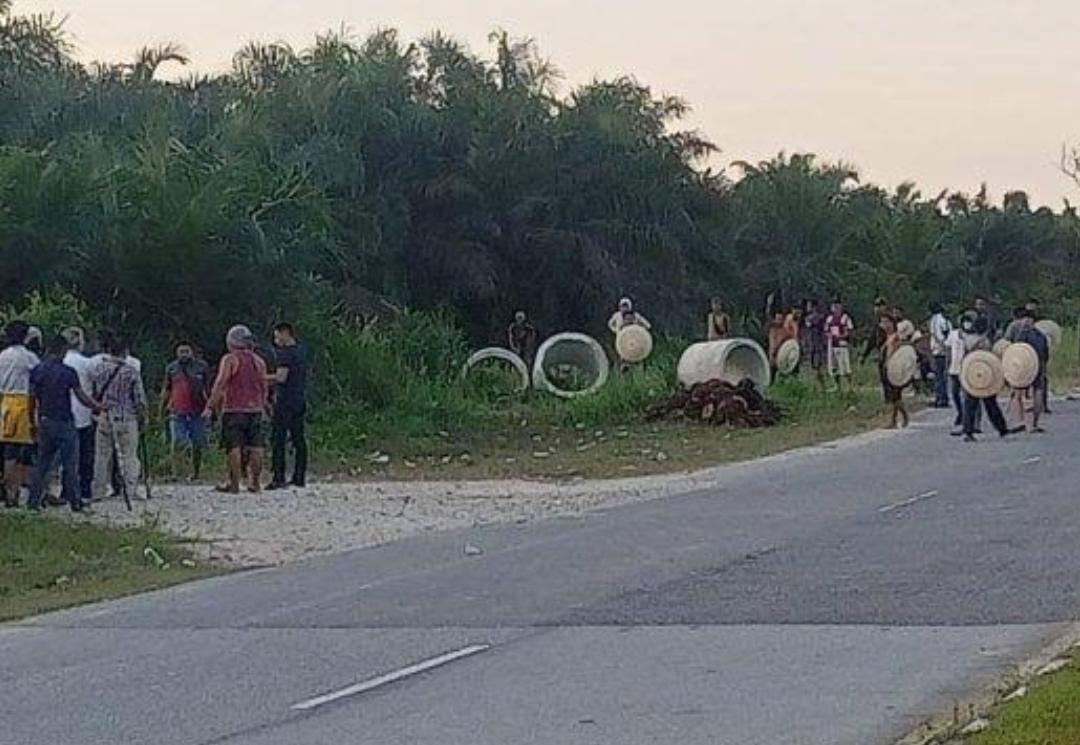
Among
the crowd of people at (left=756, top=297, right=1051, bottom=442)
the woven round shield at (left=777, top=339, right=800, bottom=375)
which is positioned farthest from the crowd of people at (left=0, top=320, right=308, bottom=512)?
the woven round shield at (left=777, top=339, right=800, bottom=375)

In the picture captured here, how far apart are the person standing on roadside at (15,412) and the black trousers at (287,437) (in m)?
3.39

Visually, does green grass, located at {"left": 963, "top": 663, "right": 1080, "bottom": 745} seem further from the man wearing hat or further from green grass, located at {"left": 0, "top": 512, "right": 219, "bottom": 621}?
the man wearing hat

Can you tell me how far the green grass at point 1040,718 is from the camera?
30.0 ft

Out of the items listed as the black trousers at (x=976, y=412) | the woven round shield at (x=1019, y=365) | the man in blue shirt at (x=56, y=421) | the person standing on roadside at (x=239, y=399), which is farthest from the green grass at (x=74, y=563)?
the woven round shield at (x=1019, y=365)

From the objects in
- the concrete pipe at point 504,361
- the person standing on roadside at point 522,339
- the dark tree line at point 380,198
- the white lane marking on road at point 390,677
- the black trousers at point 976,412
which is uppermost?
the dark tree line at point 380,198

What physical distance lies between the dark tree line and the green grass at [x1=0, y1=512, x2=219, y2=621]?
414 inches

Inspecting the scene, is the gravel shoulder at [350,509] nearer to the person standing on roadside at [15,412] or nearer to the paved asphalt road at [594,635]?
the person standing on roadside at [15,412]

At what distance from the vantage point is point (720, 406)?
35.3 meters

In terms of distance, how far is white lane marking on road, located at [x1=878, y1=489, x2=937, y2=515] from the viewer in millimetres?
21419

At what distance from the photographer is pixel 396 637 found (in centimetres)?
1387

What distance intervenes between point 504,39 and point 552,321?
8120 millimetres

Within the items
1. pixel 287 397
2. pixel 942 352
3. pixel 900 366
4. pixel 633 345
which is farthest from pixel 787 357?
pixel 287 397

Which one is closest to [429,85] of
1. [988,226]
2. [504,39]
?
[504,39]

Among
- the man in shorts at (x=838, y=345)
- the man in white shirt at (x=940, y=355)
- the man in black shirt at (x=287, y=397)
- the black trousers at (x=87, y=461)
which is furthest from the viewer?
the man in shorts at (x=838, y=345)
